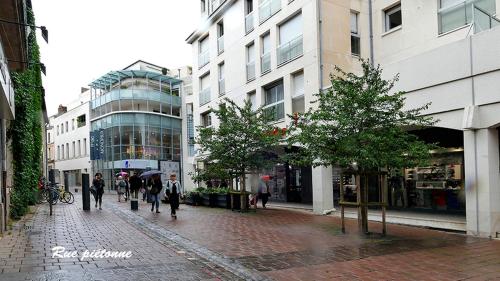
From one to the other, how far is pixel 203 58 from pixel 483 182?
21.7 m

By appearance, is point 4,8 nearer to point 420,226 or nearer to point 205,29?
point 420,226

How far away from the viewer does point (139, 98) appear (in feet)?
150

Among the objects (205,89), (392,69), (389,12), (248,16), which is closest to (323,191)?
(392,69)

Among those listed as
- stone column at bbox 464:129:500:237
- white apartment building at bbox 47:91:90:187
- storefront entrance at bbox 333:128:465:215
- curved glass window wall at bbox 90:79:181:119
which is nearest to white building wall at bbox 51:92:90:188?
white apartment building at bbox 47:91:90:187

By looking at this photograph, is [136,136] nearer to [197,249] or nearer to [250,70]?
[250,70]

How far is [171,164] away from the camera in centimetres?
2491

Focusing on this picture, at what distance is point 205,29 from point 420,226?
20.3m

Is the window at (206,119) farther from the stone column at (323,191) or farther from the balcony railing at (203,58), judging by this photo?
the stone column at (323,191)

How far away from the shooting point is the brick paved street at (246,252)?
6.78m

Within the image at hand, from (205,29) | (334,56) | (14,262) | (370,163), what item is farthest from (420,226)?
(205,29)

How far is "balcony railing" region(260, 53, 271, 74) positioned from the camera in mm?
21578

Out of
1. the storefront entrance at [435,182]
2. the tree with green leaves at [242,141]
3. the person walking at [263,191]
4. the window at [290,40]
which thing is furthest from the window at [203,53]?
the storefront entrance at [435,182]

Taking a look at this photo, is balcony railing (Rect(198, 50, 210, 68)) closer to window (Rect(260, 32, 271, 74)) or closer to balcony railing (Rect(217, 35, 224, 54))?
balcony railing (Rect(217, 35, 224, 54))

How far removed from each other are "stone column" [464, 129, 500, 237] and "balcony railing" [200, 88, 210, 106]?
64.3ft
